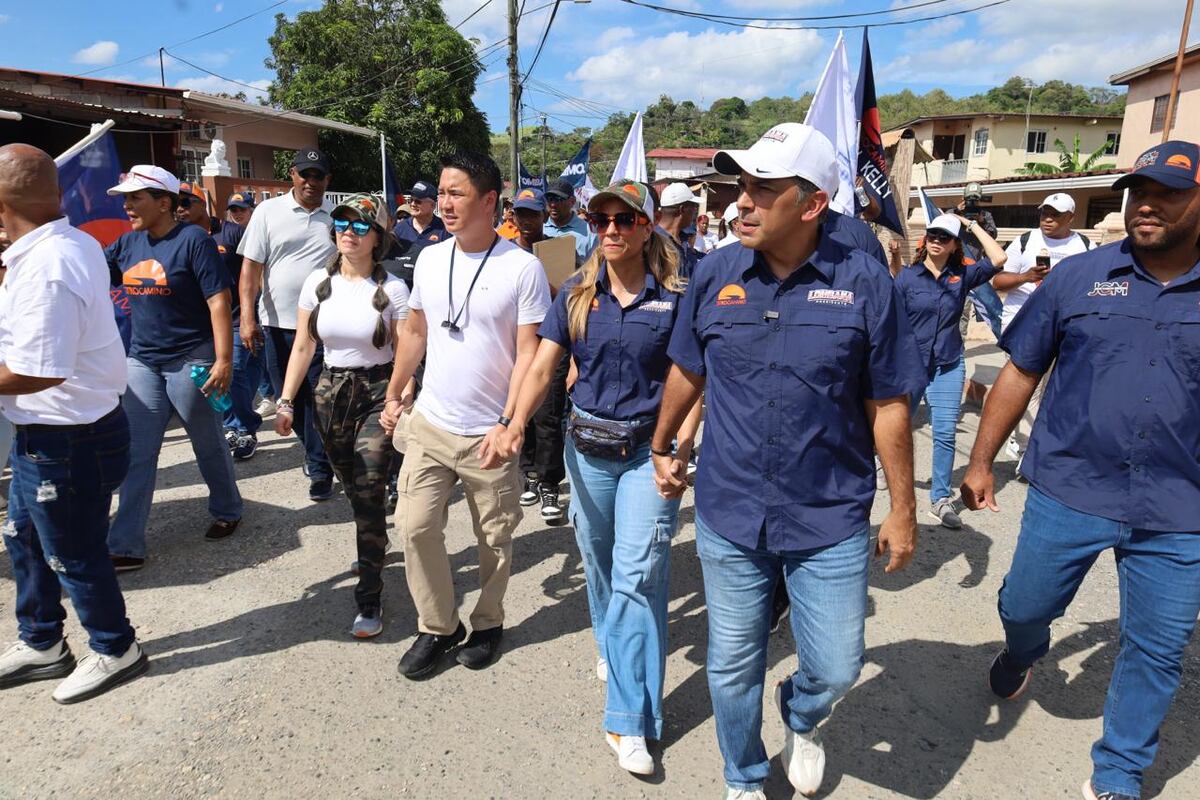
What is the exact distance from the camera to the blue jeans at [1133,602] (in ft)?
8.02

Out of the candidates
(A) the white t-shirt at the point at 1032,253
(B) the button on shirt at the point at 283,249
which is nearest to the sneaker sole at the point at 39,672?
(B) the button on shirt at the point at 283,249

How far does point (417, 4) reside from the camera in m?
32.6

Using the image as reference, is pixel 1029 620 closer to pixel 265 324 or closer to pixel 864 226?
pixel 864 226

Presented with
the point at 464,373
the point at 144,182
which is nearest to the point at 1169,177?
the point at 464,373

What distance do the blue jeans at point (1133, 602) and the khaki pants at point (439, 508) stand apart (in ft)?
6.60

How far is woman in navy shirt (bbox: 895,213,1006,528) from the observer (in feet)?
16.8

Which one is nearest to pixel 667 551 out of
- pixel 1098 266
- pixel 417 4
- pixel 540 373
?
pixel 540 373

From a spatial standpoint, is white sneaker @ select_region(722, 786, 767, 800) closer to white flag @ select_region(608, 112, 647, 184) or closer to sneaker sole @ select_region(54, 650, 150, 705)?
sneaker sole @ select_region(54, 650, 150, 705)

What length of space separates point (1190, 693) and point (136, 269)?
5.45 m

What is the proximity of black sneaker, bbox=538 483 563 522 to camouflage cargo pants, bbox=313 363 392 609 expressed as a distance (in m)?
1.47

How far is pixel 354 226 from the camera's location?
12.2ft

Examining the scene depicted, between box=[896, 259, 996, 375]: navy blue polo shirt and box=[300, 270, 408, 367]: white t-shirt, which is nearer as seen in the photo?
box=[300, 270, 408, 367]: white t-shirt

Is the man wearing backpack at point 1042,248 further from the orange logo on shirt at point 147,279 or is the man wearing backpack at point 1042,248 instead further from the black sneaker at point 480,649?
the orange logo on shirt at point 147,279

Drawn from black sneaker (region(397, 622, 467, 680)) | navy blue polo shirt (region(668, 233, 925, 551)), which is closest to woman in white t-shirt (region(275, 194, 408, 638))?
black sneaker (region(397, 622, 467, 680))
